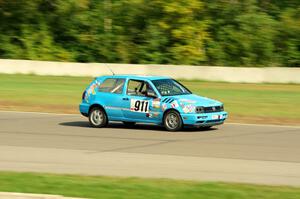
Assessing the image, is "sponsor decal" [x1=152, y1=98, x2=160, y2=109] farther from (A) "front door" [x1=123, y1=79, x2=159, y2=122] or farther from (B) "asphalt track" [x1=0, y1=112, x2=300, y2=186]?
(B) "asphalt track" [x1=0, y1=112, x2=300, y2=186]

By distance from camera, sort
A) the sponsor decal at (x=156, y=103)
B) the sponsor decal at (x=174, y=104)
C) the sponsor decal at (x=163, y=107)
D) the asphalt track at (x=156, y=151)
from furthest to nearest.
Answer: the sponsor decal at (x=156, y=103) → the sponsor decal at (x=163, y=107) → the sponsor decal at (x=174, y=104) → the asphalt track at (x=156, y=151)

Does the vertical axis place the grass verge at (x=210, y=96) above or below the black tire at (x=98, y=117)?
above

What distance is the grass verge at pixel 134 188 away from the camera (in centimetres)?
861

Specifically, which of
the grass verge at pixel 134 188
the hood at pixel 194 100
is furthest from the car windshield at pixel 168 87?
the grass verge at pixel 134 188

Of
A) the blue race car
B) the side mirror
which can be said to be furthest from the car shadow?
the side mirror

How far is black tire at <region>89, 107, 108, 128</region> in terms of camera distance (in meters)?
18.2

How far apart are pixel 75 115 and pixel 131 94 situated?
Result: 13.9 feet

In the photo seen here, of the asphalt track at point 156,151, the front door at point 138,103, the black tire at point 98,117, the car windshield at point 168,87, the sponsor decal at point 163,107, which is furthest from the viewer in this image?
the black tire at point 98,117

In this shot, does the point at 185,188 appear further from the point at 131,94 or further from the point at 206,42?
the point at 206,42

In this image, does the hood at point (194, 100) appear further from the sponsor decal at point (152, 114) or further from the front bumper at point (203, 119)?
the sponsor decal at point (152, 114)

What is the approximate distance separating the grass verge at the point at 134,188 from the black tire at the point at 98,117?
799 centimetres

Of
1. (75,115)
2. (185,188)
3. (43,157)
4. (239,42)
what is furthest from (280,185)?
(239,42)

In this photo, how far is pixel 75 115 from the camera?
71.2ft

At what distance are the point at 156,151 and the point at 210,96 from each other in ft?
50.1
